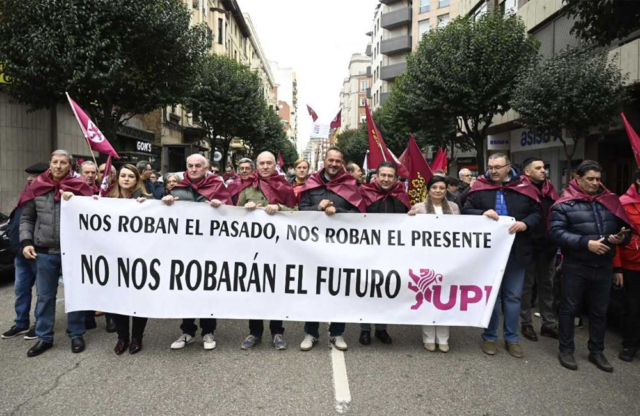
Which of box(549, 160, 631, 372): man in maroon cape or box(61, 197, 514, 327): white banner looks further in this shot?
box(61, 197, 514, 327): white banner

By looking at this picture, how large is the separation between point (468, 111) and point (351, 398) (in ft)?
47.6

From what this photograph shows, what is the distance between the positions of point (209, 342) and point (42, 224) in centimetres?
196

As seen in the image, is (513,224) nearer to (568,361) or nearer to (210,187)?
(568,361)

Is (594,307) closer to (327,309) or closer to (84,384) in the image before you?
(327,309)

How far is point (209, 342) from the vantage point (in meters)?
4.59

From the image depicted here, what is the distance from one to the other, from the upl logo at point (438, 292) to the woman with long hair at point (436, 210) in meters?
0.27

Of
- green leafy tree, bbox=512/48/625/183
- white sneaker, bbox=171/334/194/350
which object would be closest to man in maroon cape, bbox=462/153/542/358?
white sneaker, bbox=171/334/194/350

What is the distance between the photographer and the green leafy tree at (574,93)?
36.6ft

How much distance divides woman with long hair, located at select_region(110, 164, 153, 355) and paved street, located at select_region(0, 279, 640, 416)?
0.41 feet

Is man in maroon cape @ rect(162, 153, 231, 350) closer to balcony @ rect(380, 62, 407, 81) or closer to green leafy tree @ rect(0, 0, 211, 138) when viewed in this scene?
green leafy tree @ rect(0, 0, 211, 138)

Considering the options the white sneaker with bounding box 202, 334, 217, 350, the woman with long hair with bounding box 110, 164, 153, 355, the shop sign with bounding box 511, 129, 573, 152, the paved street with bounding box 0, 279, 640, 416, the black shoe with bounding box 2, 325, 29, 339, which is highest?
the shop sign with bounding box 511, 129, 573, 152

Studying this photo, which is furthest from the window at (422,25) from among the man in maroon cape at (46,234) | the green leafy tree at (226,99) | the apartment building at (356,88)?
the man in maroon cape at (46,234)

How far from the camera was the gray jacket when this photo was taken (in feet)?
14.8

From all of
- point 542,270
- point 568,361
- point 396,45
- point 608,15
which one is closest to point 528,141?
point 608,15
